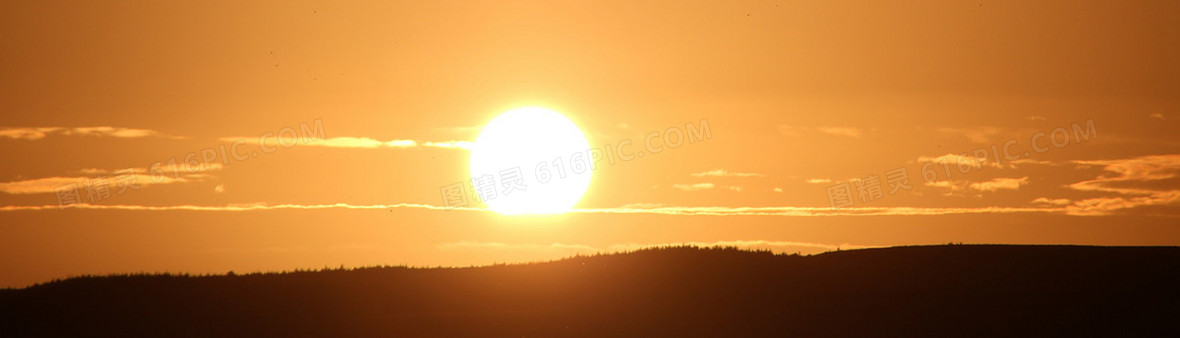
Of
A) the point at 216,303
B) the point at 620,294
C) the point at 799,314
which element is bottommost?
the point at 799,314

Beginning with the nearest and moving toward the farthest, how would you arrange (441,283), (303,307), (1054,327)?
(1054,327) < (303,307) < (441,283)

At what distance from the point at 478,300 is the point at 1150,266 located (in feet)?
58.5

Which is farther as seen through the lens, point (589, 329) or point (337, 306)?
point (337, 306)

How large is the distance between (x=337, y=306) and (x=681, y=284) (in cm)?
913

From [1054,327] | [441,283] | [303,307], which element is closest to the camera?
[1054,327]

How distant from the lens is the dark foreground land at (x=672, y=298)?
28734mm

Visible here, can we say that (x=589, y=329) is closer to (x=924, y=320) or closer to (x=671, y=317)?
(x=671, y=317)

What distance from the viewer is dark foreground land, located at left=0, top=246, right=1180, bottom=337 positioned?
28.7m

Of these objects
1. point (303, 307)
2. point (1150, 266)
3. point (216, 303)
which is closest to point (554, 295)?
point (303, 307)

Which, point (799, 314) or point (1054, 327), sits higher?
point (799, 314)

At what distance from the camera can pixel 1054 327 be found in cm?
2814

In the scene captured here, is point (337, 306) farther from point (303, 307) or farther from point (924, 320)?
point (924, 320)

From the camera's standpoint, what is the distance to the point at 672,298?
32.2m

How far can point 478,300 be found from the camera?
108 feet
